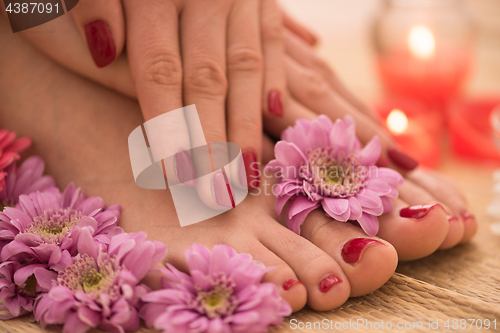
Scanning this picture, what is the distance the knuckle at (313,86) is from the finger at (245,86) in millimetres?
144

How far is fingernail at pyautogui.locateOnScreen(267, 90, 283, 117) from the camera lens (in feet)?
2.85

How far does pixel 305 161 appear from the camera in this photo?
0.69 metres

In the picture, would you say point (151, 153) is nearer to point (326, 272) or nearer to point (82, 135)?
point (82, 135)

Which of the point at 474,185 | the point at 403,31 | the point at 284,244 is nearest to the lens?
the point at 284,244

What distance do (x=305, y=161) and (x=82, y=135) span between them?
431 millimetres

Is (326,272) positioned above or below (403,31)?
below

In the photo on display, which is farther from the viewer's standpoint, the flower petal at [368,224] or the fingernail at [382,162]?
the fingernail at [382,162]

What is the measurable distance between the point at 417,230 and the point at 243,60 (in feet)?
1.41

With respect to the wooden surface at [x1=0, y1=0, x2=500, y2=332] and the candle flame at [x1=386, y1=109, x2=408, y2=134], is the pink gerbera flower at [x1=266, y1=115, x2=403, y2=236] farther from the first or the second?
the candle flame at [x1=386, y1=109, x2=408, y2=134]

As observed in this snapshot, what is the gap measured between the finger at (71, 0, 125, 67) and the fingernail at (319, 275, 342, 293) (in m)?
0.51

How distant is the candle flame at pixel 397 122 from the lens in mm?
1150

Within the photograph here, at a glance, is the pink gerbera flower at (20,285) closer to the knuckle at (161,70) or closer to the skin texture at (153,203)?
the skin texture at (153,203)

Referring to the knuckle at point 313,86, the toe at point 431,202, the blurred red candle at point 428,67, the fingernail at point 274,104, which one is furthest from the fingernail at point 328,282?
the blurred red candle at point 428,67

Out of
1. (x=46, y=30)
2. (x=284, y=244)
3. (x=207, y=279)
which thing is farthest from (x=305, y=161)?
(x=46, y=30)
